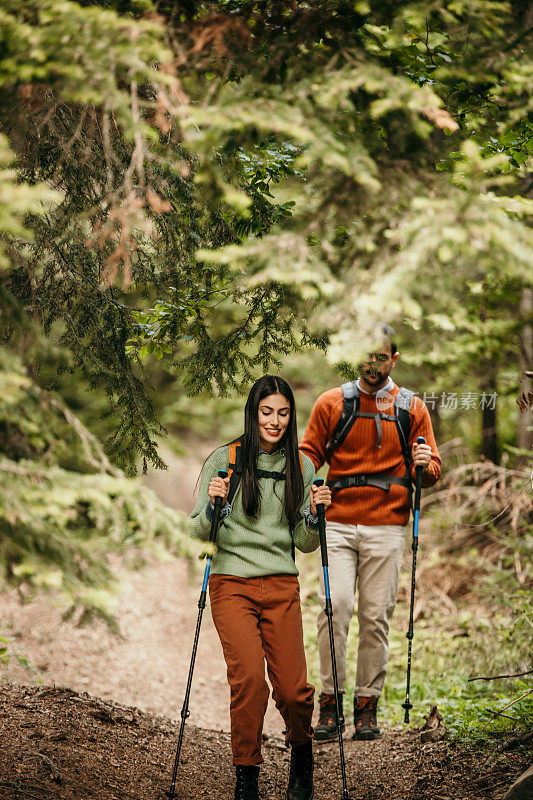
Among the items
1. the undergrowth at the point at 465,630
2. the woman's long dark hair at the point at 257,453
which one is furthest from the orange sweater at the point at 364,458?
the woman's long dark hair at the point at 257,453

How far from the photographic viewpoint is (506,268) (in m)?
2.74

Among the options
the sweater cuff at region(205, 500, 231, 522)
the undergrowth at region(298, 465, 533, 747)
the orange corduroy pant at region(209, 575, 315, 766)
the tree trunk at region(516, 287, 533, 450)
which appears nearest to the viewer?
the orange corduroy pant at region(209, 575, 315, 766)

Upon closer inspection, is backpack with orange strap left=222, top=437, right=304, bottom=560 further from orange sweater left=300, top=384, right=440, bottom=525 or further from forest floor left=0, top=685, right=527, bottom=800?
forest floor left=0, top=685, right=527, bottom=800

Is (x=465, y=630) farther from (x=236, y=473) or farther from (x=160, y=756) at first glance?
(x=236, y=473)

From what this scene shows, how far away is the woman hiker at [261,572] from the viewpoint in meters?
3.75

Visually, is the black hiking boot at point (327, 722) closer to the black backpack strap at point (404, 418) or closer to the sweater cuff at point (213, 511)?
the black backpack strap at point (404, 418)

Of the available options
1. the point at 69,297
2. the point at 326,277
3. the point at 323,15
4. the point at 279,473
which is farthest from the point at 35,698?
the point at 323,15

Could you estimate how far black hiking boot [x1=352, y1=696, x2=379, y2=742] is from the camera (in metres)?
5.12

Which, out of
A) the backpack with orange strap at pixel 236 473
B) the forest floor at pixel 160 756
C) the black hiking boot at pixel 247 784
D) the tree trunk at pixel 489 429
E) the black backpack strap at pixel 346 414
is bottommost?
the black hiking boot at pixel 247 784

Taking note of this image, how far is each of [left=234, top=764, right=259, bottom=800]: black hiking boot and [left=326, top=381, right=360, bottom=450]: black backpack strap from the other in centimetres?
227

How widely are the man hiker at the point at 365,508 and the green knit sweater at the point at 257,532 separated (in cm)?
101

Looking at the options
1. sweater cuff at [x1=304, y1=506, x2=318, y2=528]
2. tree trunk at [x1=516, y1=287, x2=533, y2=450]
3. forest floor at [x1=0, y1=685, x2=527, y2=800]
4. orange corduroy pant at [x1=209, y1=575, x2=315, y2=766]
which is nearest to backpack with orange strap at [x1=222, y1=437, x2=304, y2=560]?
sweater cuff at [x1=304, y1=506, x2=318, y2=528]

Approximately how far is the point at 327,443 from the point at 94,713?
2571 mm

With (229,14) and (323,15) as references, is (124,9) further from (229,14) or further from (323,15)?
(323,15)
